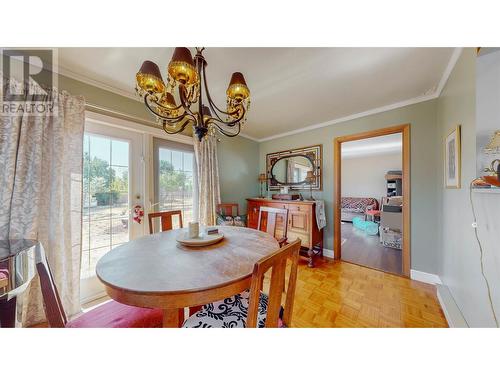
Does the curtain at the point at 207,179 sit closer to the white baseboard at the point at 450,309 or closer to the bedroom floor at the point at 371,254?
the bedroom floor at the point at 371,254

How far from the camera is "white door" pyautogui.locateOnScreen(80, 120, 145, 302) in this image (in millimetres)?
1711

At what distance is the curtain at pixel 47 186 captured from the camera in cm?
125

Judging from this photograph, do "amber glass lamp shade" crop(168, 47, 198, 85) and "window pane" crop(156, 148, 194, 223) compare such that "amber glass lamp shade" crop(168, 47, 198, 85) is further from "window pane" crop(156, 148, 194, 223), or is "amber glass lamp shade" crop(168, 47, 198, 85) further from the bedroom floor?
the bedroom floor

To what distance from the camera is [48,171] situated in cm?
141

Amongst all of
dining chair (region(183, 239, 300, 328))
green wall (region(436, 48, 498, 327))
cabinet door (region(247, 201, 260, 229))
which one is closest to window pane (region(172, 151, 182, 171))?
cabinet door (region(247, 201, 260, 229))

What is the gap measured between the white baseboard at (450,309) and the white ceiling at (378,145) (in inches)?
128

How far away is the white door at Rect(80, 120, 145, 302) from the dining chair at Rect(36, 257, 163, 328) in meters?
1.13

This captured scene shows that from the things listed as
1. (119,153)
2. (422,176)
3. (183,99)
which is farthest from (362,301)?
(119,153)

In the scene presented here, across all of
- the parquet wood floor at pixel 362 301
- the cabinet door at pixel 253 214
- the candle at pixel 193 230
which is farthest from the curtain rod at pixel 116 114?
the parquet wood floor at pixel 362 301

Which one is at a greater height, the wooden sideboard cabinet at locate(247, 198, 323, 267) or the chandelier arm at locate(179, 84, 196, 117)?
the chandelier arm at locate(179, 84, 196, 117)
